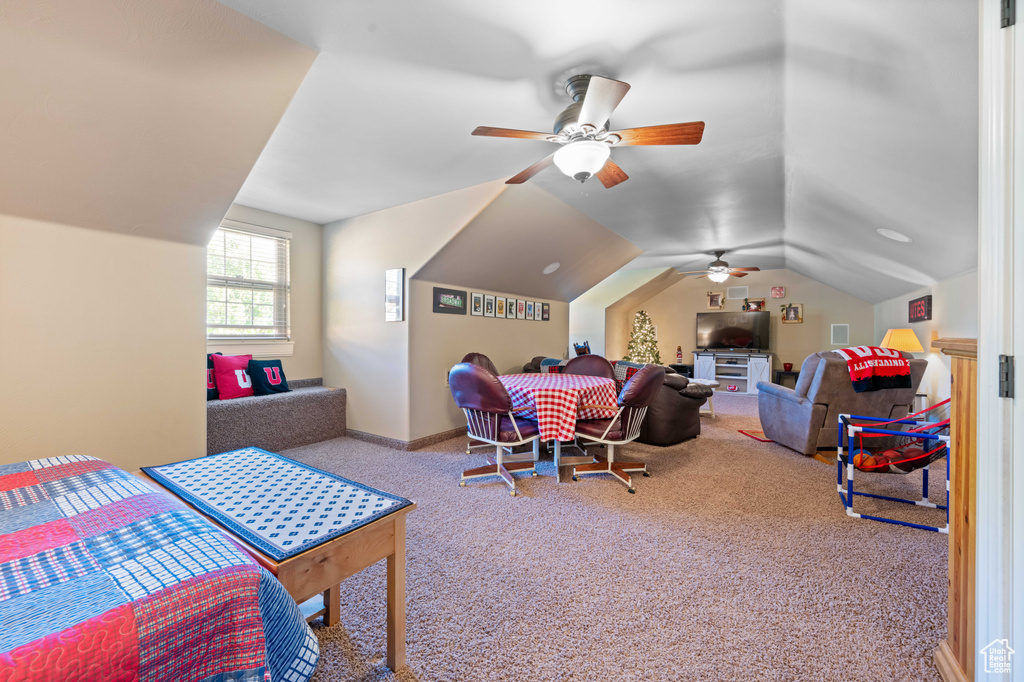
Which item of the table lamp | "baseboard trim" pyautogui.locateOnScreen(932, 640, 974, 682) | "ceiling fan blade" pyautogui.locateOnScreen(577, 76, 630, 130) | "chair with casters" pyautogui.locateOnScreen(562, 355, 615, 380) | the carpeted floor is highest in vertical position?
"ceiling fan blade" pyautogui.locateOnScreen(577, 76, 630, 130)

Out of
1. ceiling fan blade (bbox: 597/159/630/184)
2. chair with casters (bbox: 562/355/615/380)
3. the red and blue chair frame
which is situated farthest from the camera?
chair with casters (bbox: 562/355/615/380)

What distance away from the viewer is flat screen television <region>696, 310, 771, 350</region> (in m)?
8.71

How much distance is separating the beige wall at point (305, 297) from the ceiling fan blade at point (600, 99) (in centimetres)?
388

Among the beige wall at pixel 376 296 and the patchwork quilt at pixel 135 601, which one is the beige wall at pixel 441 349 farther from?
the patchwork quilt at pixel 135 601

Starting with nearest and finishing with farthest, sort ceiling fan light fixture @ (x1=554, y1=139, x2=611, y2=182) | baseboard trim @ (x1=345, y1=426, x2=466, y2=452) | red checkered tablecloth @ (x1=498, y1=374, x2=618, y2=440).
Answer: ceiling fan light fixture @ (x1=554, y1=139, x2=611, y2=182) < red checkered tablecloth @ (x1=498, y1=374, x2=618, y2=440) < baseboard trim @ (x1=345, y1=426, x2=466, y2=452)

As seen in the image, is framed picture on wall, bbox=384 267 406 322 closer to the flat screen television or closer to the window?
the window

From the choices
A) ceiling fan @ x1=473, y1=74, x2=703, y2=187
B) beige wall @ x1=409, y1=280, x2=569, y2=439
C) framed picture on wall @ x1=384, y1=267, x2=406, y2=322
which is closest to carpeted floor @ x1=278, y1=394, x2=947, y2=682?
beige wall @ x1=409, y1=280, x2=569, y2=439

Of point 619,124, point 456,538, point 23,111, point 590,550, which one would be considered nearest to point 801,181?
point 619,124

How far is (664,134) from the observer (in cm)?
226

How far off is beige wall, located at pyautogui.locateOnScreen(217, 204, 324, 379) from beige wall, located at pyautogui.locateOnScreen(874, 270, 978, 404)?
243 inches

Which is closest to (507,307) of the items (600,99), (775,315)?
(600,99)

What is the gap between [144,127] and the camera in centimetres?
217

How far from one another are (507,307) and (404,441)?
2318mm

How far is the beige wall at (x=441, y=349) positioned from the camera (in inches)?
176
